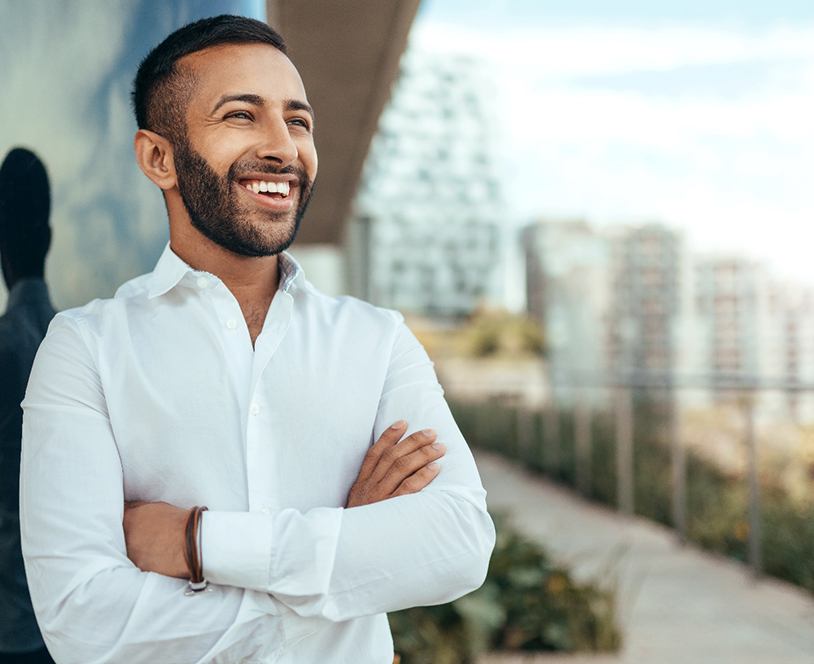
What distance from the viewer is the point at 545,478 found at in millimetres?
10656

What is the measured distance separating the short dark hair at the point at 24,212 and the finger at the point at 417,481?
0.67 m

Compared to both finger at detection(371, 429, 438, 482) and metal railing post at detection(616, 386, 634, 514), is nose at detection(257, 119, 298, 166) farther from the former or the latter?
metal railing post at detection(616, 386, 634, 514)

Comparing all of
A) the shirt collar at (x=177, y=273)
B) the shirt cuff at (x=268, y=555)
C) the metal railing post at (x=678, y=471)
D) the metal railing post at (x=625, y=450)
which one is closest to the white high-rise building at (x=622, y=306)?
the metal railing post at (x=625, y=450)

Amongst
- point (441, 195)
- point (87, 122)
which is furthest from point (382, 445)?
point (441, 195)

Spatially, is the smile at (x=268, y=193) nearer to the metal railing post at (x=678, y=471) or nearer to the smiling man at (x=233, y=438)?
the smiling man at (x=233, y=438)

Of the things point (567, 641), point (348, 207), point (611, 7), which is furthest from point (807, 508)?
point (611, 7)

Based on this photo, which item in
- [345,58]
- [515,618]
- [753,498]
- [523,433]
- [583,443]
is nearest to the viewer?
[515,618]

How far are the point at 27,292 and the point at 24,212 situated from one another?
126 mm

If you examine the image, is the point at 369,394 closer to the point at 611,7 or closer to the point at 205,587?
the point at 205,587

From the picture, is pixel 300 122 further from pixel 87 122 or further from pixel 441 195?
pixel 441 195

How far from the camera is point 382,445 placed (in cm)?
148

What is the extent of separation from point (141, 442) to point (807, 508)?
496 centimetres

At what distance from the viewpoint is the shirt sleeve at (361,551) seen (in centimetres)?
130

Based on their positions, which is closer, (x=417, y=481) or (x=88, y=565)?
(x=88, y=565)
